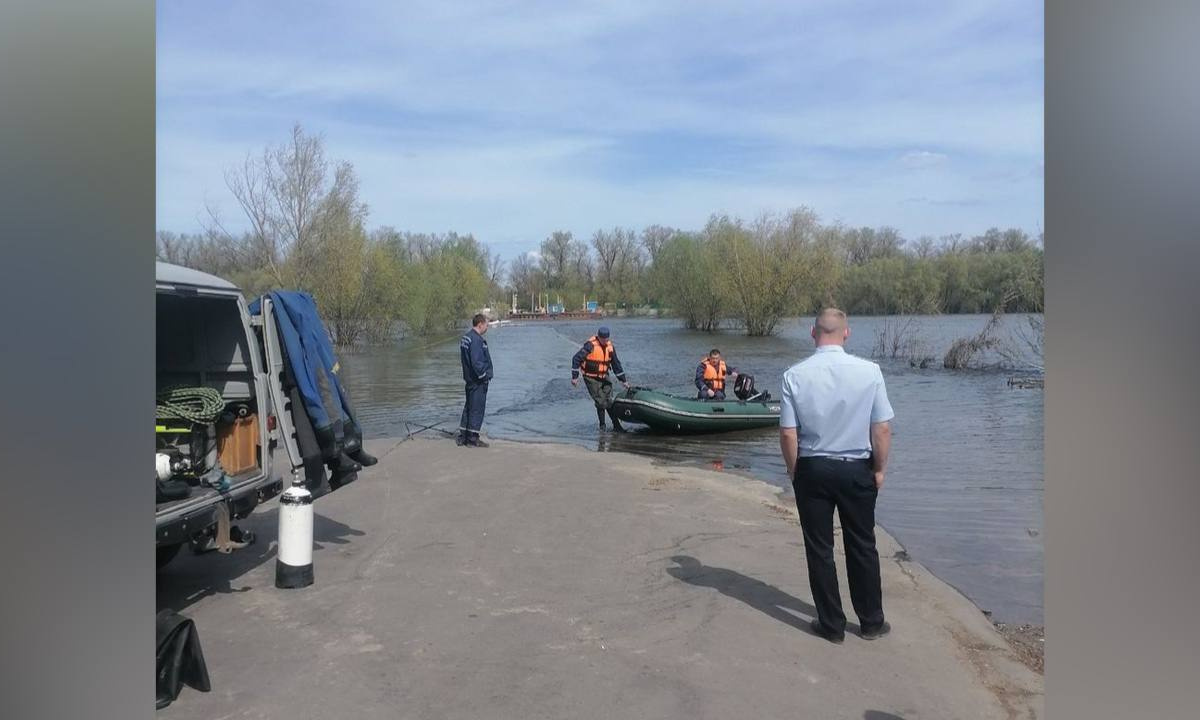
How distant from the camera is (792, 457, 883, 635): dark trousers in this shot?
4871 millimetres

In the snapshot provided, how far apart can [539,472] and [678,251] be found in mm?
66454

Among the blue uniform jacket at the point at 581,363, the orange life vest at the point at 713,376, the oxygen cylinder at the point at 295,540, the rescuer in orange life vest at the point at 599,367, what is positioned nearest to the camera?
the oxygen cylinder at the point at 295,540

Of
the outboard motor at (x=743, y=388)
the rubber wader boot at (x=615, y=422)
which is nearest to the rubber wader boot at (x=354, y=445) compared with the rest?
the rubber wader boot at (x=615, y=422)

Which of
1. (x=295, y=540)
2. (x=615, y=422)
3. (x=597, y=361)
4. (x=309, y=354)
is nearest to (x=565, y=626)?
(x=295, y=540)

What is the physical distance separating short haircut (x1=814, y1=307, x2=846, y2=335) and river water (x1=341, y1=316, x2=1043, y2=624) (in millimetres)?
3111

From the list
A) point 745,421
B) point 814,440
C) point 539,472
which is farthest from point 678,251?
point 814,440

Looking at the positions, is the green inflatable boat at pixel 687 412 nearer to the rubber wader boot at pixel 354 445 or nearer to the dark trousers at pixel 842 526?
the rubber wader boot at pixel 354 445

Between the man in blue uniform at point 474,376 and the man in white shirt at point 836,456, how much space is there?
7.91 m

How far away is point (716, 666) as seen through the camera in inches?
182

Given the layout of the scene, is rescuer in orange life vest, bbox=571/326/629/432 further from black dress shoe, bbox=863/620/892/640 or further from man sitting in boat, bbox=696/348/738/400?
black dress shoe, bbox=863/620/892/640

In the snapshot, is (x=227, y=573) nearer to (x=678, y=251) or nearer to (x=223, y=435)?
(x=223, y=435)

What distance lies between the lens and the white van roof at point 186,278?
556 centimetres

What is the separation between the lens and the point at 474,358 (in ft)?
40.9
